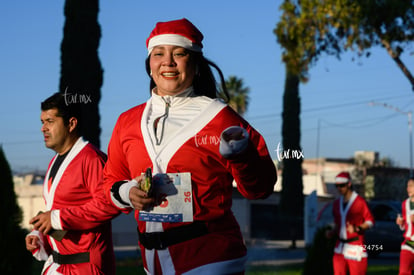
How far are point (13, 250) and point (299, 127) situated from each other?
1925 cm

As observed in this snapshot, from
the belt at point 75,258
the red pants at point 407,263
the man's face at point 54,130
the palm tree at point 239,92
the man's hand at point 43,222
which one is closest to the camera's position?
the man's hand at point 43,222

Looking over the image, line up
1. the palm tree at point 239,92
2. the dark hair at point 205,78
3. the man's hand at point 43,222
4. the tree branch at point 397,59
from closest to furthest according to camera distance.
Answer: the dark hair at point 205,78
the man's hand at point 43,222
the tree branch at point 397,59
the palm tree at point 239,92

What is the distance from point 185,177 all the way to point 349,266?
7.39 meters

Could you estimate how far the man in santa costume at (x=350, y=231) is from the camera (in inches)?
405

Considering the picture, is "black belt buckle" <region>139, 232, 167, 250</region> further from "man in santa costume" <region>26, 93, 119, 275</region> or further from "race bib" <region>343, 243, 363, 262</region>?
"race bib" <region>343, 243, 363, 262</region>

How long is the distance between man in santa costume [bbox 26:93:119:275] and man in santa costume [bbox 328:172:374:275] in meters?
5.72

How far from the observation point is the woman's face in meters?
3.60

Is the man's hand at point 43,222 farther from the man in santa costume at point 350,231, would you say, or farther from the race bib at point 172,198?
the man in santa costume at point 350,231

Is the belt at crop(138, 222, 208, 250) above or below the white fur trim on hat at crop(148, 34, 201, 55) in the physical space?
below

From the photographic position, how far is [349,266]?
10359mm

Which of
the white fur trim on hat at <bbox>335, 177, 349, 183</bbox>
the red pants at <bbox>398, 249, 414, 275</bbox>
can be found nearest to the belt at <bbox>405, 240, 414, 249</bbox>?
the red pants at <bbox>398, 249, 414, 275</bbox>

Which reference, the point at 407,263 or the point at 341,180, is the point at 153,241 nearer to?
the point at 341,180

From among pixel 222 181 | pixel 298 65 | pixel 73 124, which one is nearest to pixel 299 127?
pixel 298 65

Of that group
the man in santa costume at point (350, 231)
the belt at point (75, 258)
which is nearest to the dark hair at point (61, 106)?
the belt at point (75, 258)
